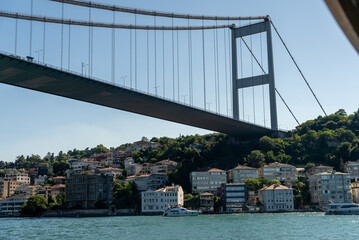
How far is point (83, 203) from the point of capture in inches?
2628

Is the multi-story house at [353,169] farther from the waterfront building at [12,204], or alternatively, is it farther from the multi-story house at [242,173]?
the waterfront building at [12,204]

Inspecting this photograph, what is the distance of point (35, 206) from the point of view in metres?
66.1

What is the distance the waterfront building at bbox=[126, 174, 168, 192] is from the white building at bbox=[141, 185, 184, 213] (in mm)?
4616

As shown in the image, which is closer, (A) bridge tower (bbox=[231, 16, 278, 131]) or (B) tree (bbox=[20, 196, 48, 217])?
(A) bridge tower (bbox=[231, 16, 278, 131])

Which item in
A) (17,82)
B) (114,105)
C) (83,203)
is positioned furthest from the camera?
(83,203)

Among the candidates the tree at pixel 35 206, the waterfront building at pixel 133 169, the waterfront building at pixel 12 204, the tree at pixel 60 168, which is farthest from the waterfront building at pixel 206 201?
the tree at pixel 60 168

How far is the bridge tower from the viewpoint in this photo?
191 ft

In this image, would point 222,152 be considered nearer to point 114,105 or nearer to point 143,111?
point 143,111

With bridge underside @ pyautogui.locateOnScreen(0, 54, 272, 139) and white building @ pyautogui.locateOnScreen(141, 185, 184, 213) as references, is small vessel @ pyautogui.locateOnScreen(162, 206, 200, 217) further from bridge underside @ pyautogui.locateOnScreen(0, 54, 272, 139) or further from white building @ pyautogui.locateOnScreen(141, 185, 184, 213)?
bridge underside @ pyautogui.locateOnScreen(0, 54, 272, 139)

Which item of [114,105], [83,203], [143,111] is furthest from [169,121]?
[83,203]

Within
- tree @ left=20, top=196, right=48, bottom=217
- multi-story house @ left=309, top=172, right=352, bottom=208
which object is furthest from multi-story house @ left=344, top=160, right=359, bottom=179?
tree @ left=20, top=196, right=48, bottom=217

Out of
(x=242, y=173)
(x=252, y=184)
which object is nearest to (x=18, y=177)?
(x=242, y=173)

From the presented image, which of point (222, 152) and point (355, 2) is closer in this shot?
point (355, 2)

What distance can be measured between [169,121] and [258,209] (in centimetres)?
1424
